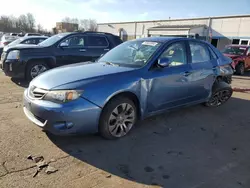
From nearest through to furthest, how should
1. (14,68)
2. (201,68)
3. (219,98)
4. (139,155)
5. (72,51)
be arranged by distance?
1. (139,155)
2. (201,68)
3. (219,98)
4. (14,68)
5. (72,51)

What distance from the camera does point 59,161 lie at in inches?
119

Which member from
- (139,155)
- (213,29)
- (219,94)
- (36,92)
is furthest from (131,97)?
(213,29)

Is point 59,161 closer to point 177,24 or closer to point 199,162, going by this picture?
point 199,162

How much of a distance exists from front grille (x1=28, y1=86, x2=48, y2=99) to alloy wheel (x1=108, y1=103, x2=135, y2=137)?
3.53 feet

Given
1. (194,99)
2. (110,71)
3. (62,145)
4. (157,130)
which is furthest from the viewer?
(194,99)

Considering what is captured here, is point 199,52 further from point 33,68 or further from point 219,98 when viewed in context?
point 33,68

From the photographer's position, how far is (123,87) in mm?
3514

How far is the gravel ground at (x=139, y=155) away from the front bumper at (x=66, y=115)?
14.5 inches

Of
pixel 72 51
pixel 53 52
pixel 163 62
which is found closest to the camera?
pixel 163 62

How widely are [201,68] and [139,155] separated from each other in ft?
8.45

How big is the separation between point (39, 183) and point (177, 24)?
3359 centimetres

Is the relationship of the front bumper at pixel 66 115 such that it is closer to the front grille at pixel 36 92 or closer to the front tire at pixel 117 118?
the front grille at pixel 36 92

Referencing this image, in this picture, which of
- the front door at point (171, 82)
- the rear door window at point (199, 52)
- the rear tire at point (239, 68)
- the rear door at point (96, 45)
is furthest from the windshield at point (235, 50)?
the front door at point (171, 82)

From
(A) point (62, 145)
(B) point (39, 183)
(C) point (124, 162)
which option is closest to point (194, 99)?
(C) point (124, 162)
